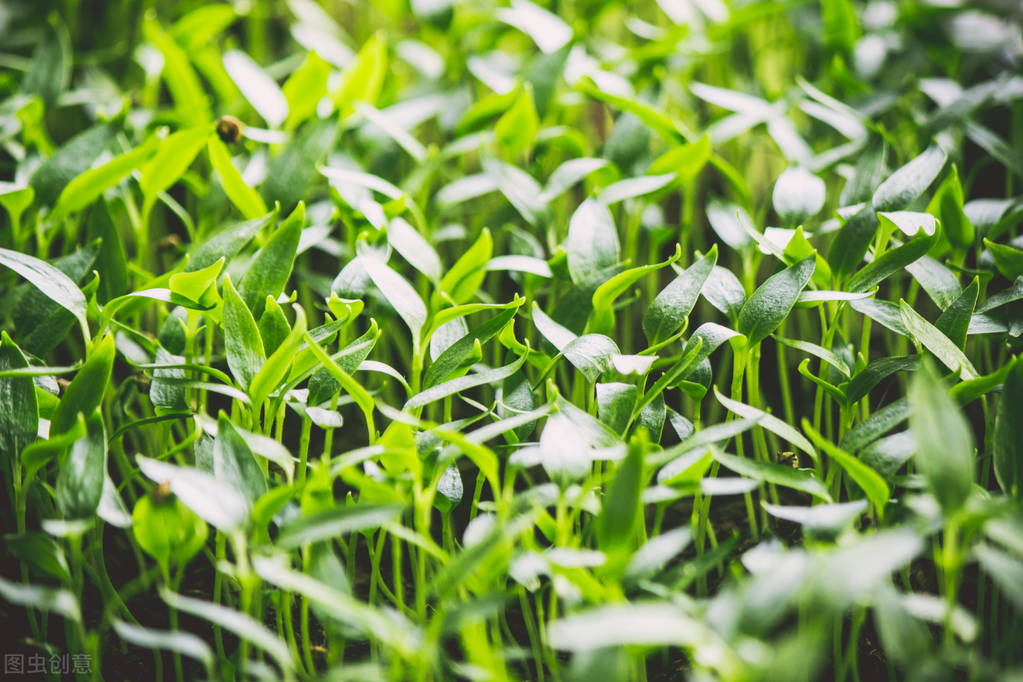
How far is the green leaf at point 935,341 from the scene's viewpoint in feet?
1.99

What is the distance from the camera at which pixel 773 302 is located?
640 millimetres

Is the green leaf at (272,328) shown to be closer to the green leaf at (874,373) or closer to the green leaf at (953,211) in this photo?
the green leaf at (874,373)

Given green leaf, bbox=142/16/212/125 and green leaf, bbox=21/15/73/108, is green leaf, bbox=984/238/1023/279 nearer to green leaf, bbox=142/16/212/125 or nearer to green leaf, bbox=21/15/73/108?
A: green leaf, bbox=142/16/212/125

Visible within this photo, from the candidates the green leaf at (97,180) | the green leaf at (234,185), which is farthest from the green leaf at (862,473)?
the green leaf at (97,180)

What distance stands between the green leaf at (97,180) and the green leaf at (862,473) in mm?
682

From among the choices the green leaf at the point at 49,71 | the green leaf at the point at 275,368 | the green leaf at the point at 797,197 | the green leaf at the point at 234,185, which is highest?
the green leaf at the point at 49,71

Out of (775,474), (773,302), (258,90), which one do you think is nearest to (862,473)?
(775,474)

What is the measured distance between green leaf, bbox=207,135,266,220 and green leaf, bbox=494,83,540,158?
30 cm

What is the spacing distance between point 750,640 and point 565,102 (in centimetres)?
83

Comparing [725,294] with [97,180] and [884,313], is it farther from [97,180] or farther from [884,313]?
[97,180]

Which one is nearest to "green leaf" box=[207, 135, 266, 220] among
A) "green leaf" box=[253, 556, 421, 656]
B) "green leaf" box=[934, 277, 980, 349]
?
"green leaf" box=[253, 556, 421, 656]

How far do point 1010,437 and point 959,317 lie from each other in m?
0.13

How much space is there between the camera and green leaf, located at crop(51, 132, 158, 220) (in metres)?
0.78

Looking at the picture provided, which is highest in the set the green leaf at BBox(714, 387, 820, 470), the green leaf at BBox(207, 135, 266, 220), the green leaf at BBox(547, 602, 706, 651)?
the green leaf at BBox(207, 135, 266, 220)
